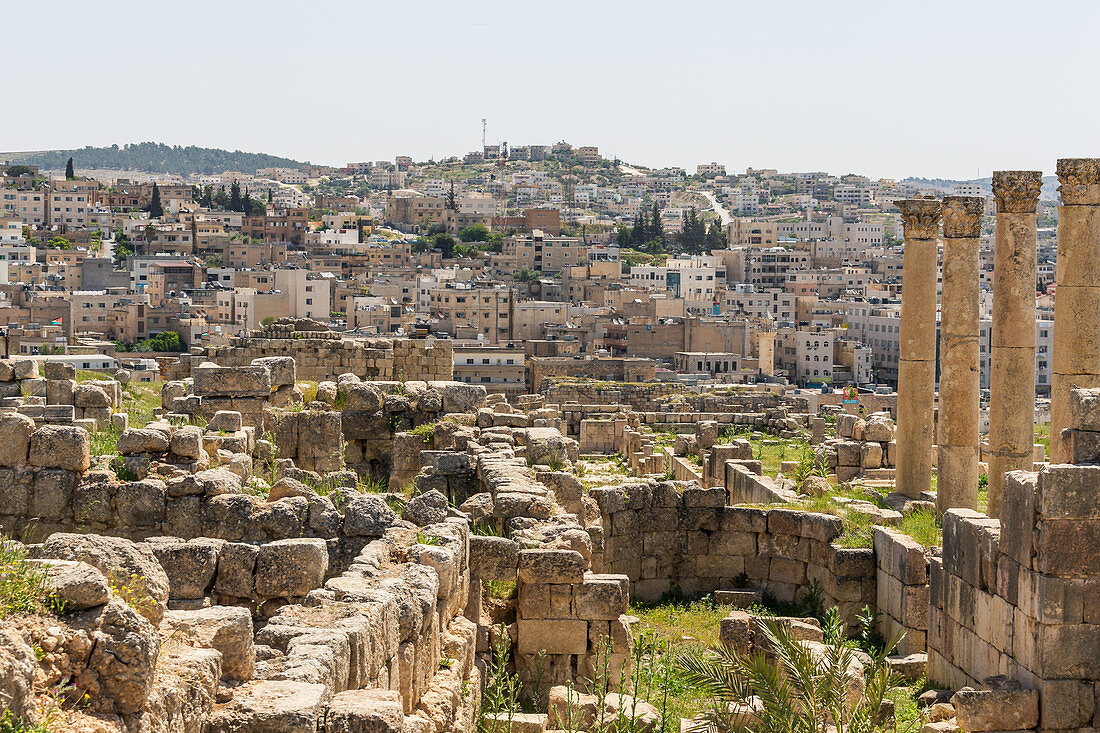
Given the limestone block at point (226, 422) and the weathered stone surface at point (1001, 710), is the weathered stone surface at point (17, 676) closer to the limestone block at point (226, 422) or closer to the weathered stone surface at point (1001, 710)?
the weathered stone surface at point (1001, 710)

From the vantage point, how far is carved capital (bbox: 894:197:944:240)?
1888 cm

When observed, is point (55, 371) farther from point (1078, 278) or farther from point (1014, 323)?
point (1078, 278)

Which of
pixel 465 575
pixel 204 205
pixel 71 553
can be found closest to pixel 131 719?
pixel 71 553

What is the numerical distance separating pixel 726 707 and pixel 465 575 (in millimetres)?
2378

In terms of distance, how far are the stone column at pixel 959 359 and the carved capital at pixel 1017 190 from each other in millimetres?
415

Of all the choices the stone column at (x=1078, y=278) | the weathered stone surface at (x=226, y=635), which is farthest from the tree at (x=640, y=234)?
the weathered stone surface at (x=226, y=635)

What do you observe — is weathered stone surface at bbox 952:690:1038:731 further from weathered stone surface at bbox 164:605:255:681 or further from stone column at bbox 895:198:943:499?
stone column at bbox 895:198:943:499

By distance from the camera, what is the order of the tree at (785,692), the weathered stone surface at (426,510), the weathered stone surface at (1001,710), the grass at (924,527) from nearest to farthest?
the tree at (785,692), the weathered stone surface at (1001,710), the weathered stone surface at (426,510), the grass at (924,527)

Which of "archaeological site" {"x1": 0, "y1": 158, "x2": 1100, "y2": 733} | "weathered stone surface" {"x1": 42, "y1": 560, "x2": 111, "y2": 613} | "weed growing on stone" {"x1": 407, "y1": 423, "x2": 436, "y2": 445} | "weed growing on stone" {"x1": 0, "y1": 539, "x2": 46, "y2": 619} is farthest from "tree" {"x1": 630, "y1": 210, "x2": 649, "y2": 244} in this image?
"weathered stone surface" {"x1": 42, "y1": 560, "x2": 111, "y2": 613}

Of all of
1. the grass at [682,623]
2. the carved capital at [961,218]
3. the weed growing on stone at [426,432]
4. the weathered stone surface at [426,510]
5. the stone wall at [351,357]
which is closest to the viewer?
the weathered stone surface at [426,510]

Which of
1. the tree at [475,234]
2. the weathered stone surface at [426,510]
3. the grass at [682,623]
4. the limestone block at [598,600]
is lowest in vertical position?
the grass at [682,623]

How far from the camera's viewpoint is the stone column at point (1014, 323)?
719 inches

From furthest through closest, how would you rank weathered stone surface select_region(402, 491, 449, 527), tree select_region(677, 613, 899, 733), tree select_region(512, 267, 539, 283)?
tree select_region(512, 267, 539, 283)
weathered stone surface select_region(402, 491, 449, 527)
tree select_region(677, 613, 899, 733)

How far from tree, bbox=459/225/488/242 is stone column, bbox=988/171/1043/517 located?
153366 mm
